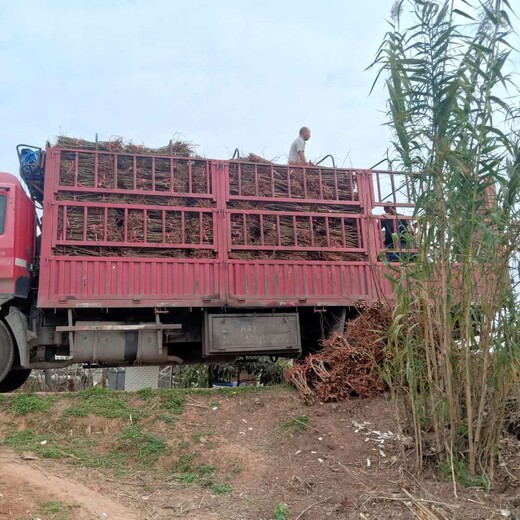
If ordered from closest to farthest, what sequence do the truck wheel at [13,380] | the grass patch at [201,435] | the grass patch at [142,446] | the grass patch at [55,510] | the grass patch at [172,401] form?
the grass patch at [55,510] → the grass patch at [142,446] → the grass patch at [201,435] → the grass patch at [172,401] → the truck wheel at [13,380]

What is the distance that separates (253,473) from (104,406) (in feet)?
7.24

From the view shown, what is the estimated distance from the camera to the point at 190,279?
7.54 metres

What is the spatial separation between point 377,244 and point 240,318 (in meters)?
2.50

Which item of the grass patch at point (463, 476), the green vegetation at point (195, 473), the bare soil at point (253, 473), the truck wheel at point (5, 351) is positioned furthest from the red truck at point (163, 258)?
the grass patch at point (463, 476)

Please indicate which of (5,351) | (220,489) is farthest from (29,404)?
(220,489)

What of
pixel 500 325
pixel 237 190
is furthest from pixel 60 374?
pixel 500 325

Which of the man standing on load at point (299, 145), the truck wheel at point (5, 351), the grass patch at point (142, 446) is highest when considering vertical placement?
the man standing on load at point (299, 145)

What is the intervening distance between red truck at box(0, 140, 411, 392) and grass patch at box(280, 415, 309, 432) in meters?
2.00

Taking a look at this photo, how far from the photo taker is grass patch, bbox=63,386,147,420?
5.92 m

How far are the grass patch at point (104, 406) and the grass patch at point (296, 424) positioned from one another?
1621 millimetres

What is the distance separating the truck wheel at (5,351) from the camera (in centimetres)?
712

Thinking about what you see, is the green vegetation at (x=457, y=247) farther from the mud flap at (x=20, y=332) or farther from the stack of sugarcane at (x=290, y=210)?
the mud flap at (x=20, y=332)

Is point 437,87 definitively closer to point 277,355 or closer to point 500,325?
point 500,325

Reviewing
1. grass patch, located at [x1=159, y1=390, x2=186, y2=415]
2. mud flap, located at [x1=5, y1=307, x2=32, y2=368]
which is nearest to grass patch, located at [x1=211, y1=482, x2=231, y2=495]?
grass patch, located at [x1=159, y1=390, x2=186, y2=415]
